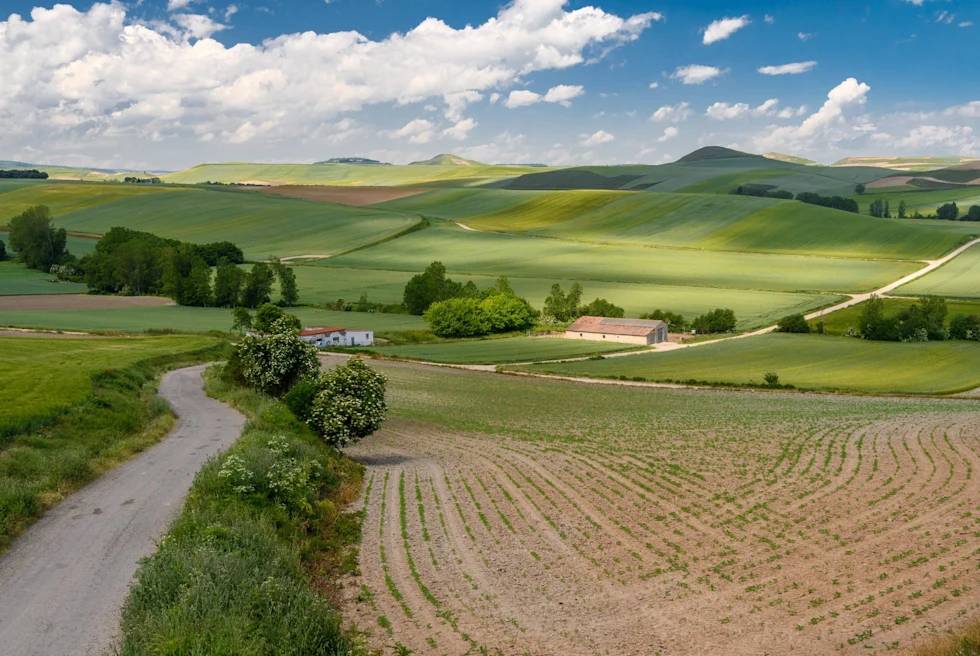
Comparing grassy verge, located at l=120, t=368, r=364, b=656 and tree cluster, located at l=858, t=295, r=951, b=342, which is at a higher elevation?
tree cluster, located at l=858, t=295, r=951, b=342

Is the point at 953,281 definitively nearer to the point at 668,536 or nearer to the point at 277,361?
the point at 277,361

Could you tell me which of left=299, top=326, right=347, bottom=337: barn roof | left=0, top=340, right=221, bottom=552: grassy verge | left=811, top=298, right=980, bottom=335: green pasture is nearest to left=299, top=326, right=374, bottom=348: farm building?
left=299, top=326, right=347, bottom=337: barn roof

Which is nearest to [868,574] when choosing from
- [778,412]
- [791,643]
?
[791,643]

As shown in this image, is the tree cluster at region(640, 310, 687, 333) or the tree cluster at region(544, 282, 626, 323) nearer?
the tree cluster at region(640, 310, 687, 333)

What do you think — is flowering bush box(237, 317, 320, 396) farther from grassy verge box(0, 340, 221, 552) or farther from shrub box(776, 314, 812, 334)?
shrub box(776, 314, 812, 334)

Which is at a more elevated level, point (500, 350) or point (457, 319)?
point (457, 319)

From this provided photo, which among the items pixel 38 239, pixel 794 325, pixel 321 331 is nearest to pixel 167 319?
pixel 321 331

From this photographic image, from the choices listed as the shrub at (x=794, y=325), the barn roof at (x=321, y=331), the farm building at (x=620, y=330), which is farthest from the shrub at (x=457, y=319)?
the shrub at (x=794, y=325)
